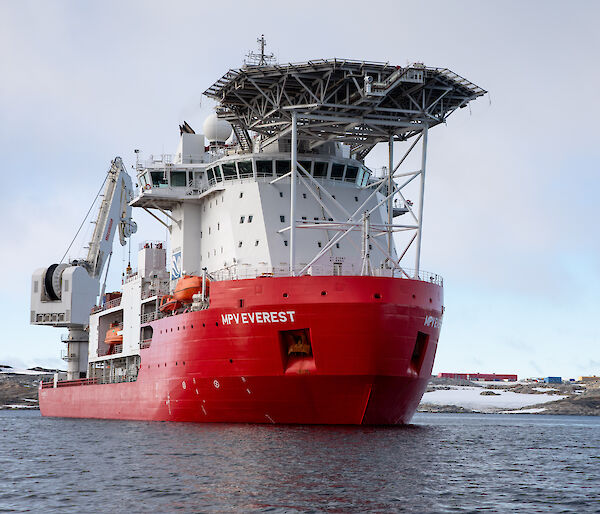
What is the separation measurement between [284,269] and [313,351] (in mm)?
6083

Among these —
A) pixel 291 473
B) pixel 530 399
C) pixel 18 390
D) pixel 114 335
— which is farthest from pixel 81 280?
pixel 530 399

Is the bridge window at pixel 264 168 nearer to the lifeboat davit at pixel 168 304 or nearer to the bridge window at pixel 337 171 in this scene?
the bridge window at pixel 337 171

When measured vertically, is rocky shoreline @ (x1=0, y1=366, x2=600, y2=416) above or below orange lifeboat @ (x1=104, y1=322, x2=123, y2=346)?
below

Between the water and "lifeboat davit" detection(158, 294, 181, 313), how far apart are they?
23.1 feet

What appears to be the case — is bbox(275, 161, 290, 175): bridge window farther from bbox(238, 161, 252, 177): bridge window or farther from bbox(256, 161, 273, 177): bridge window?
bbox(238, 161, 252, 177): bridge window

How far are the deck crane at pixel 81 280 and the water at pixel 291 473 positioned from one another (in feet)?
78.0

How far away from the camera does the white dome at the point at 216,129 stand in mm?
44250

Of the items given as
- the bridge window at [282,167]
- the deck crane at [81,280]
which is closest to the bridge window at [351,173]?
the bridge window at [282,167]

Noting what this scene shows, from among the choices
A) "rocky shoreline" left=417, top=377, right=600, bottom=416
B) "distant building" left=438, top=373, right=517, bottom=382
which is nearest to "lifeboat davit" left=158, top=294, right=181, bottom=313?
"rocky shoreline" left=417, top=377, right=600, bottom=416

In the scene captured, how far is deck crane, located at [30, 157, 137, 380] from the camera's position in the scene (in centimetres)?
5491

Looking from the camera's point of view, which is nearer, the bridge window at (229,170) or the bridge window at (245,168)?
the bridge window at (245,168)

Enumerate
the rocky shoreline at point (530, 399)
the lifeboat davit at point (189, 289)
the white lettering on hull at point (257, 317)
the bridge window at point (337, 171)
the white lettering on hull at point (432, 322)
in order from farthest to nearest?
the rocky shoreline at point (530, 399), the bridge window at point (337, 171), the lifeboat davit at point (189, 289), the white lettering on hull at point (432, 322), the white lettering on hull at point (257, 317)

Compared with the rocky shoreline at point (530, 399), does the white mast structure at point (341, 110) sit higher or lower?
higher

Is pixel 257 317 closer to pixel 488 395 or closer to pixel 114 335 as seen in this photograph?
pixel 114 335
